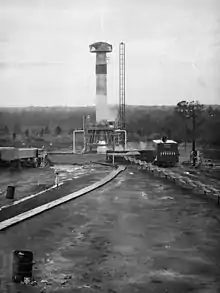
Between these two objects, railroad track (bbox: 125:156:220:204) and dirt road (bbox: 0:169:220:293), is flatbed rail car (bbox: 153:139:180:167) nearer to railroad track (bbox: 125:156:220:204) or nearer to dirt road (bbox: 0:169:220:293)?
railroad track (bbox: 125:156:220:204)

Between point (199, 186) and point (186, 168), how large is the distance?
1.13 metres

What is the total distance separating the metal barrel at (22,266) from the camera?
13.5ft

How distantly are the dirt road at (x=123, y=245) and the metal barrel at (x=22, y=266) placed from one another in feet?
0.32

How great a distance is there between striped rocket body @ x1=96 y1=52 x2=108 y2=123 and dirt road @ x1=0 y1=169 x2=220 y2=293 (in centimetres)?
348

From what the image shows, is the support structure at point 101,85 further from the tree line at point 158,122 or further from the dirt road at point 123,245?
the dirt road at point 123,245

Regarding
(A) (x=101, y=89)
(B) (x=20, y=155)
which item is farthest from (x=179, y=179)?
(B) (x=20, y=155)

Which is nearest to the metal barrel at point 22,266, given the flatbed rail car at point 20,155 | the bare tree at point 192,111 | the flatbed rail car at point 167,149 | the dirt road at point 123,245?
the dirt road at point 123,245

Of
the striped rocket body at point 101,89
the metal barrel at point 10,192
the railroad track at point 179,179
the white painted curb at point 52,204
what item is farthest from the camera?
the striped rocket body at point 101,89

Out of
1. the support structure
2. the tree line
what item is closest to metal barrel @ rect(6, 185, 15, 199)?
the tree line

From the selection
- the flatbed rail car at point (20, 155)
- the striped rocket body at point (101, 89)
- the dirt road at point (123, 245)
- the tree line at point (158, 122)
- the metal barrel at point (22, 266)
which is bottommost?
the dirt road at point (123, 245)

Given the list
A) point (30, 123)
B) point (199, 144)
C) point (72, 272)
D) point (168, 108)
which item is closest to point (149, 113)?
→ point (168, 108)

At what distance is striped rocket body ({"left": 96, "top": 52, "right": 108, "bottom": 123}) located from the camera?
11164mm

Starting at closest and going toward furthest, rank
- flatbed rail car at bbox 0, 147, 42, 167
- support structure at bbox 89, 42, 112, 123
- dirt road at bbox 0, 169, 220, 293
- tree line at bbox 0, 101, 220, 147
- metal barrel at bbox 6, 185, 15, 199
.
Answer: dirt road at bbox 0, 169, 220, 293, tree line at bbox 0, 101, 220, 147, flatbed rail car at bbox 0, 147, 42, 167, metal barrel at bbox 6, 185, 15, 199, support structure at bbox 89, 42, 112, 123

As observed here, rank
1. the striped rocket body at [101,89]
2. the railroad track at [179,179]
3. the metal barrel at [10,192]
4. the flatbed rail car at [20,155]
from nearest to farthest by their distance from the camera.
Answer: the flatbed rail car at [20,155]
the metal barrel at [10,192]
the railroad track at [179,179]
the striped rocket body at [101,89]
